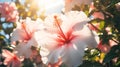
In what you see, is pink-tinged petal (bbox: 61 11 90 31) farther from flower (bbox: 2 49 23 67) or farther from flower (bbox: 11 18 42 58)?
flower (bbox: 2 49 23 67)

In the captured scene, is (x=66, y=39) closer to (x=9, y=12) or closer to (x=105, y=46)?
(x=105, y=46)

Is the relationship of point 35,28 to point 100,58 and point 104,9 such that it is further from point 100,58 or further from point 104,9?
point 100,58

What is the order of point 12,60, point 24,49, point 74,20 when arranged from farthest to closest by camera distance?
point 12,60 → point 24,49 → point 74,20

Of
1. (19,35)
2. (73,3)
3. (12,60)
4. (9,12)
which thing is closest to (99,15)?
(73,3)

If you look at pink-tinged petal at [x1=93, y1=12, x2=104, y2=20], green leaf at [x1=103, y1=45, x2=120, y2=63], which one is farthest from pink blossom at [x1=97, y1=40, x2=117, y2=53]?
pink-tinged petal at [x1=93, y1=12, x2=104, y2=20]

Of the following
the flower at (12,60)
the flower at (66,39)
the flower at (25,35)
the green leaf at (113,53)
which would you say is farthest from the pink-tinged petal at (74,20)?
the flower at (12,60)

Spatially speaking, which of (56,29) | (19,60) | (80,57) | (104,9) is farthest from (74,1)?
(19,60)
